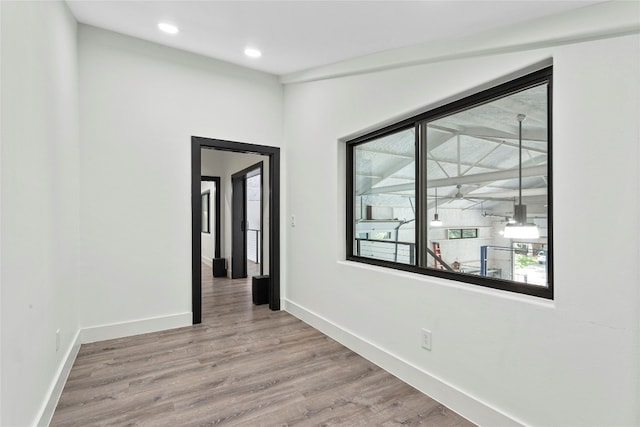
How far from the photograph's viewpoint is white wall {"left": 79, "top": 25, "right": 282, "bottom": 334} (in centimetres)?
302

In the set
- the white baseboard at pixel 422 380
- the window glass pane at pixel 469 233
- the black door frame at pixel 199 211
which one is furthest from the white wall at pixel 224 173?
the window glass pane at pixel 469 233

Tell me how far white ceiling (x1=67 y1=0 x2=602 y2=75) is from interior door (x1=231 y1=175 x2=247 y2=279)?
8.98 feet

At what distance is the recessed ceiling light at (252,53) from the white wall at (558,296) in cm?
121

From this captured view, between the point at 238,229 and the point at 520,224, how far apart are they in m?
4.76

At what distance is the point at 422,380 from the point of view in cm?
218

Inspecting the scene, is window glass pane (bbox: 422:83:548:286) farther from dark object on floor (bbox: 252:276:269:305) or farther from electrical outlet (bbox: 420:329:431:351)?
dark object on floor (bbox: 252:276:269:305)

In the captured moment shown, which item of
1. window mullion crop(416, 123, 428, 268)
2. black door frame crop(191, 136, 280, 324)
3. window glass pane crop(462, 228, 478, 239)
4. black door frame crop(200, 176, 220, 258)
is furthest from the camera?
black door frame crop(200, 176, 220, 258)

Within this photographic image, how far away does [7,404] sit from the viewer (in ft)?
4.27

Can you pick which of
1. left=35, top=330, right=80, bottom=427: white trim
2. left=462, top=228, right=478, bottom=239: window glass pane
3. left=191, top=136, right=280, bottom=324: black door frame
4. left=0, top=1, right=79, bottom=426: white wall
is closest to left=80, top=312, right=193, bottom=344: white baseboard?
left=191, top=136, right=280, bottom=324: black door frame

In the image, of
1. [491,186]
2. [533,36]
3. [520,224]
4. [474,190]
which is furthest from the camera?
[474,190]

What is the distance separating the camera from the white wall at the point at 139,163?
3.02 metres

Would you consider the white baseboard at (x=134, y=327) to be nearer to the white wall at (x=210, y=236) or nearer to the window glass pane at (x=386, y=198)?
the window glass pane at (x=386, y=198)

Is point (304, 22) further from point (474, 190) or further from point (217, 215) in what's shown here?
point (217, 215)

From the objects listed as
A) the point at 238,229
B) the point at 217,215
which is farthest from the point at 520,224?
the point at 217,215
